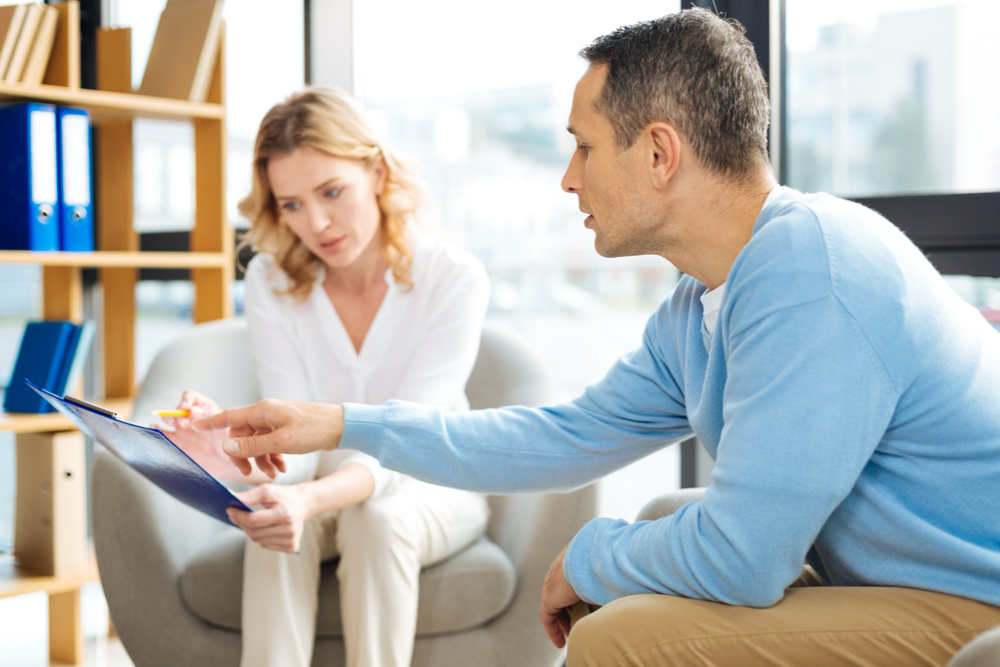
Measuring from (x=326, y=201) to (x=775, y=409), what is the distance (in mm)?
1190

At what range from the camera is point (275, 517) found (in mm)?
1385

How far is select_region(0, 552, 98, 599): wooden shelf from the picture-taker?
Answer: 217 centimetres

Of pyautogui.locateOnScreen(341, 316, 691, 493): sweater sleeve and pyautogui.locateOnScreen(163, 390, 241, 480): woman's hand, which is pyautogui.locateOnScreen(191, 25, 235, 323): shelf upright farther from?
pyautogui.locateOnScreen(341, 316, 691, 493): sweater sleeve

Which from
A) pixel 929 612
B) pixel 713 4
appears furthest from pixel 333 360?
pixel 929 612

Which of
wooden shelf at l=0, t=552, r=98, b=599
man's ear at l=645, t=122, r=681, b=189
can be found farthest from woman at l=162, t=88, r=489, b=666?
wooden shelf at l=0, t=552, r=98, b=599

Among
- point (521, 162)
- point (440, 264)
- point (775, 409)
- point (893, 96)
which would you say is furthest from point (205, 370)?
point (893, 96)

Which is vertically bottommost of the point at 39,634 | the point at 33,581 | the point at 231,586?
the point at 39,634

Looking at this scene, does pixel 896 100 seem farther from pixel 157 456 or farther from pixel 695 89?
pixel 157 456

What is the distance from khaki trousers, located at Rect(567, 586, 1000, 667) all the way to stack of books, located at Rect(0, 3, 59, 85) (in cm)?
207

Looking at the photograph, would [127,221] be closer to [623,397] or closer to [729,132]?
[623,397]

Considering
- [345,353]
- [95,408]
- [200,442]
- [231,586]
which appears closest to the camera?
[95,408]

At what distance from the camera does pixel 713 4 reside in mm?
1924

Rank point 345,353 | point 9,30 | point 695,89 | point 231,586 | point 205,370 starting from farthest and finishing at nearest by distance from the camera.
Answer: point 9,30 → point 205,370 → point 345,353 → point 231,586 → point 695,89

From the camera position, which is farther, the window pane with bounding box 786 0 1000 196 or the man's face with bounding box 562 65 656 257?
the window pane with bounding box 786 0 1000 196
